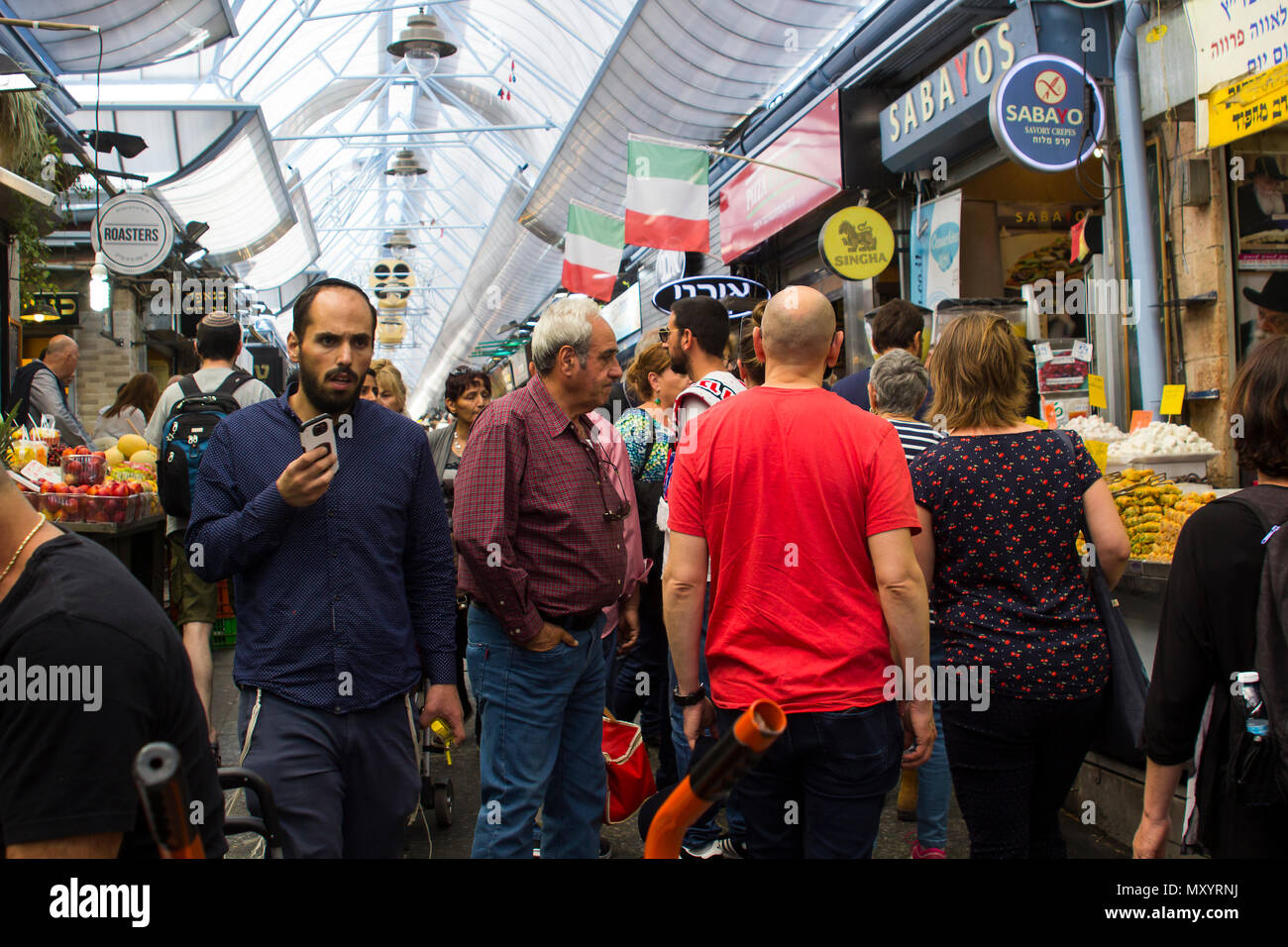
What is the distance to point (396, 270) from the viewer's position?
79.6 ft

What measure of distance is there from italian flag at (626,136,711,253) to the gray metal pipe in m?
4.13

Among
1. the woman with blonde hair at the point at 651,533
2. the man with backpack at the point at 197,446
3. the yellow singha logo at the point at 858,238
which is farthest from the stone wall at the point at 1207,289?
the man with backpack at the point at 197,446

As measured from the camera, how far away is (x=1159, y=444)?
5828 millimetres

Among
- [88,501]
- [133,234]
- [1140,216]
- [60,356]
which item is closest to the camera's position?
[88,501]

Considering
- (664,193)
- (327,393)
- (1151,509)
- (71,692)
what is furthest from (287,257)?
(71,692)

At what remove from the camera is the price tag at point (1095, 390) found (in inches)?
257

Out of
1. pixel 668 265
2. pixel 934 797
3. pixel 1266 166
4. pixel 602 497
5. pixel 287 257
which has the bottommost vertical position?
pixel 934 797

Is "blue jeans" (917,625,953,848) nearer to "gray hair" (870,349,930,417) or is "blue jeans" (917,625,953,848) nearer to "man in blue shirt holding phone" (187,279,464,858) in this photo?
"gray hair" (870,349,930,417)

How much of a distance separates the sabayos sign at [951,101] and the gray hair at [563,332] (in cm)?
462

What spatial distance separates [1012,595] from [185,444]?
3546 mm

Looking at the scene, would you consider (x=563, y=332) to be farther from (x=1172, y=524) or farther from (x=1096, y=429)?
(x=1096, y=429)
